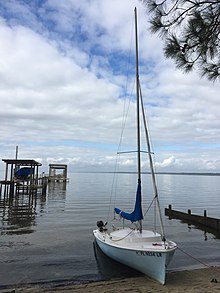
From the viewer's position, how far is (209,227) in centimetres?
2214

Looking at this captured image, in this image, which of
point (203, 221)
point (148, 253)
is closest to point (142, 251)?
point (148, 253)

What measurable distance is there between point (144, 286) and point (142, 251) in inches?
42.9

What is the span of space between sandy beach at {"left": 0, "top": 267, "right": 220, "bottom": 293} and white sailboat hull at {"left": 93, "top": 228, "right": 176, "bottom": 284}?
1.37 feet

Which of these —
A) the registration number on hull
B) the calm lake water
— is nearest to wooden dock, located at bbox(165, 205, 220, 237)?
the calm lake water

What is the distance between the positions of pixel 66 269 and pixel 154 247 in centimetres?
439

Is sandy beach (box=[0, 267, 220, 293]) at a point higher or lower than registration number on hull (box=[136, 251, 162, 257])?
lower

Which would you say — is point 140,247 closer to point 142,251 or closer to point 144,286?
point 142,251

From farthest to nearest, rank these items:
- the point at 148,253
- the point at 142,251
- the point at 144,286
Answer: the point at 142,251 → the point at 148,253 → the point at 144,286

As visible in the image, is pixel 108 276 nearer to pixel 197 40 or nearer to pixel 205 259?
pixel 205 259

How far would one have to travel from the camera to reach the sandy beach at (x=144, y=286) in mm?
8797

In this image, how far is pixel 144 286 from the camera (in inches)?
358

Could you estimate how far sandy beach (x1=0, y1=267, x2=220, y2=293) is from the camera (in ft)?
28.9

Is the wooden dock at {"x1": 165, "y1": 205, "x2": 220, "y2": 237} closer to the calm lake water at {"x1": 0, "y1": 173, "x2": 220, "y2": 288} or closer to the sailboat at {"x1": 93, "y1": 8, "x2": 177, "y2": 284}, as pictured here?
the calm lake water at {"x1": 0, "y1": 173, "x2": 220, "y2": 288}

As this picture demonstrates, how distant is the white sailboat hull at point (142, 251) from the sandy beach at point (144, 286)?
0.42 m
